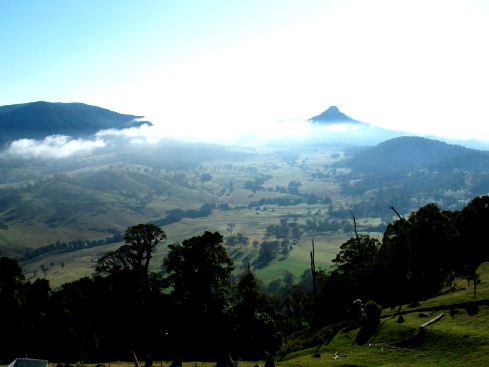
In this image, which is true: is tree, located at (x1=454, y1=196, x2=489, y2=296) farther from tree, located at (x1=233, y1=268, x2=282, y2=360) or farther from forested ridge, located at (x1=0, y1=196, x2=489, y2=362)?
tree, located at (x1=233, y1=268, x2=282, y2=360)

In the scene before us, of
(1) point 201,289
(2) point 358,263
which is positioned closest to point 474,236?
(2) point 358,263

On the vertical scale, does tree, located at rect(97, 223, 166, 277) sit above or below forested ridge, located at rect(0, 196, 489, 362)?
above

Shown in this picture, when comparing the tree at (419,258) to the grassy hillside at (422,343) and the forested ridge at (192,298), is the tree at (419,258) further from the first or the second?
the grassy hillside at (422,343)

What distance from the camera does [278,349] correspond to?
58.8 metres

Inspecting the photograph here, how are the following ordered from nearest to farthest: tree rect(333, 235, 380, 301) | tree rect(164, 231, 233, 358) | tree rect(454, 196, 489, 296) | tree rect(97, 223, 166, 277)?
tree rect(164, 231, 233, 358)
tree rect(97, 223, 166, 277)
tree rect(454, 196, 489, 296)
tree rect(333, 235, 380, 301)

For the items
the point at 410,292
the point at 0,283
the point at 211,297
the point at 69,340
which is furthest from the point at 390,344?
the point at 0,283

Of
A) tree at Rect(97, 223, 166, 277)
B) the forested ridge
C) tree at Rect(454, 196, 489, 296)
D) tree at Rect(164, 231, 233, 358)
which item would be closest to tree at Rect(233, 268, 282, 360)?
the forested ridge

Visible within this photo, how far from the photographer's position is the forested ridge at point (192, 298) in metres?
59.4

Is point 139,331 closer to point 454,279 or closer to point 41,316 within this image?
point 41,316

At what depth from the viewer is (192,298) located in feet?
196

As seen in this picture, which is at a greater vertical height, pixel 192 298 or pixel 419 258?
pixel 419 258

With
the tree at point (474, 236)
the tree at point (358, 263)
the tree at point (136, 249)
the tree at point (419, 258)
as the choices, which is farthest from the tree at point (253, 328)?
the tree at point (474, 236)

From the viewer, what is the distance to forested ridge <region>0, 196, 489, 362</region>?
195 ft

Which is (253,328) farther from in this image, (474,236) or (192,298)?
(474,236)
